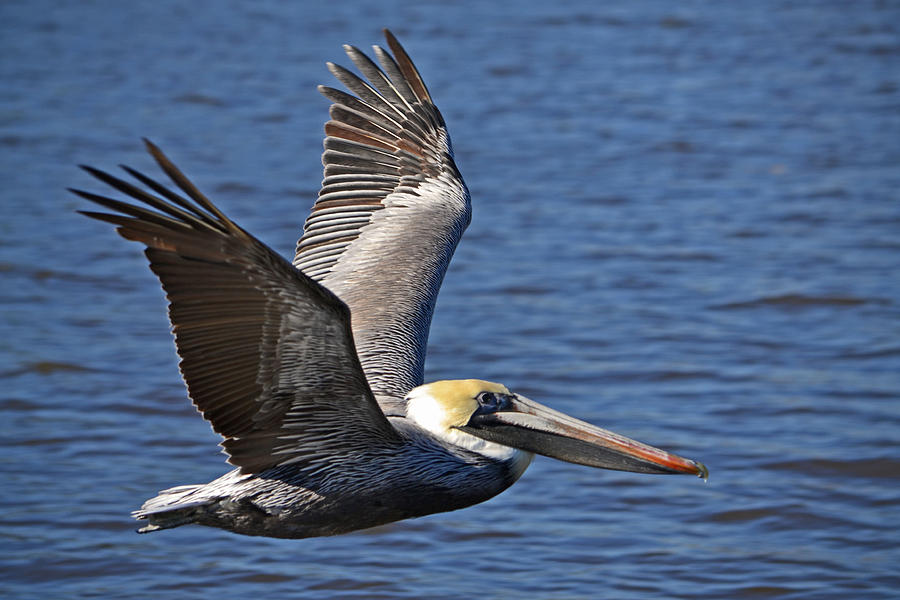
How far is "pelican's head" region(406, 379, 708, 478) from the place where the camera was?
4551mm

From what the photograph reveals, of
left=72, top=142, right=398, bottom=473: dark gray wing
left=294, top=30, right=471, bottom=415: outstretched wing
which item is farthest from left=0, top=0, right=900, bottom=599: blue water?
left=72, top=142, right=398, bottom=473: dark gray wing

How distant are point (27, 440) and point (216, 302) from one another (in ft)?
11.0

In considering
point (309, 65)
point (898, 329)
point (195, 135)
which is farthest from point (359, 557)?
point (309, 65)

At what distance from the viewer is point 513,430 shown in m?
4.60

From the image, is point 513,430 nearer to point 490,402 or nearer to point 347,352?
point 490,402

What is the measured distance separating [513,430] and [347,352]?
0.80 m

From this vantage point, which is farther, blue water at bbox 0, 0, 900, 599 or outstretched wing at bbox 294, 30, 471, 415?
blue water at bbox 0, 0, 900, 599

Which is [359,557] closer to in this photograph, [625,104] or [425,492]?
[425,492]

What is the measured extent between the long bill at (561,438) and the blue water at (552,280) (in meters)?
1.27

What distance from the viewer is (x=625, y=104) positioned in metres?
12.7

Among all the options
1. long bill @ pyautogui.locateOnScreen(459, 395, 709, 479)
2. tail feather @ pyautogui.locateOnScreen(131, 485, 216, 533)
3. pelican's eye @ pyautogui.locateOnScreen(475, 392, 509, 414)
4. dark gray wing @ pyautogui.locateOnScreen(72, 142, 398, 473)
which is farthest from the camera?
pelican's eye @ pyautogui.locateOnScreen(475, 392, 509, 414)

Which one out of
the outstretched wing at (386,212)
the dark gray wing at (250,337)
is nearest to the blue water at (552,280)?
the outstretched wing at (386,212)

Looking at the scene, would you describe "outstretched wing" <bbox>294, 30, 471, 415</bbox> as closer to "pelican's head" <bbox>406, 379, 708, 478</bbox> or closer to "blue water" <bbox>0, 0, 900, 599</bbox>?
"pelican's head" <bbox>406, 379, 708, 478</bbox>

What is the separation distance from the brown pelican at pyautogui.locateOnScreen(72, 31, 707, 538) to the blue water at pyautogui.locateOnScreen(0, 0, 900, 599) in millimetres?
1213
